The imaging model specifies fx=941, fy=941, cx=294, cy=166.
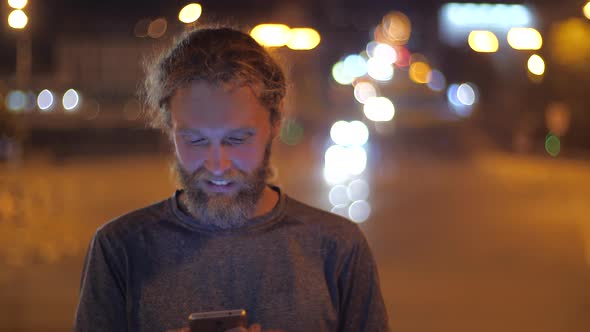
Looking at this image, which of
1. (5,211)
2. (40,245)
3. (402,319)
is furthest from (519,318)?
(5,211)

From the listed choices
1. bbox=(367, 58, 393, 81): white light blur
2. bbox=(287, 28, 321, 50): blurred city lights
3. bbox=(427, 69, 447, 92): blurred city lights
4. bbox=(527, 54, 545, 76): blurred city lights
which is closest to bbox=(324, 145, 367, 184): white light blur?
bbox=(287, 28, 321, 50): blurred city lights

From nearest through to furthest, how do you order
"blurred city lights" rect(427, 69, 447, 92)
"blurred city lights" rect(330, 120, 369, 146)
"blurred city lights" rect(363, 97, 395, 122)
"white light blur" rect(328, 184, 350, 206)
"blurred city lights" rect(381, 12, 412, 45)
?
"white light blur" rect(328, 184, 350, 206)
"blurred city lights" rect(330, 120, 369, 146)
"blurred city lights" rect(363, 97, 395, 122)
"blurred city lights" rect(427, 69, 447, 92)
"blurred city lights" rect(381, 12, 412, 45)

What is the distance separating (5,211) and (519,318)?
22.0 ft

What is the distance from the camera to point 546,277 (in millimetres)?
9766

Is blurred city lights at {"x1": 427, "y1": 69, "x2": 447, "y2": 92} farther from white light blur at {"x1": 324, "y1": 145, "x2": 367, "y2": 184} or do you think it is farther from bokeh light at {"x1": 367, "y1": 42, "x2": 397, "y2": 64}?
white light blur at {"x1": 324, "y1": 145, "x2": 367, "y2": 184}

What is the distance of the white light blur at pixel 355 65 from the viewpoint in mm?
40375

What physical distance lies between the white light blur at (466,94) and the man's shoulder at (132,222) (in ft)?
115

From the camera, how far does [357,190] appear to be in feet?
55.4

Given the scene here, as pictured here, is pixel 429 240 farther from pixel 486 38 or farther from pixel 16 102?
pixel 16 102

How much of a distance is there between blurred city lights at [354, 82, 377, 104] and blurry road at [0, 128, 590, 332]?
39.8 feet

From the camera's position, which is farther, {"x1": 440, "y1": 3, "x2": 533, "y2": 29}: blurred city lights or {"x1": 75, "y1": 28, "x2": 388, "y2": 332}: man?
{"x1": 440, "y1": 3, "x2": 533, "y2": 29}: blurred city lights

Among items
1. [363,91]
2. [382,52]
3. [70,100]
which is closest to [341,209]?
[363,91]

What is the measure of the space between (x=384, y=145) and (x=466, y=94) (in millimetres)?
11397

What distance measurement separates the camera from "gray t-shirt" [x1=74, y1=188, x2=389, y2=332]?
2305 mm
